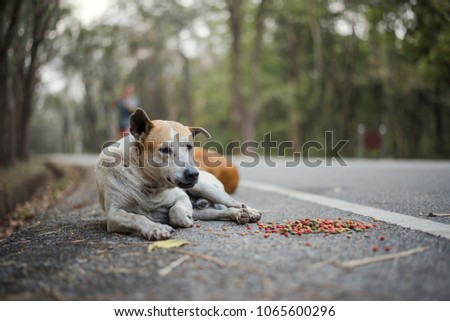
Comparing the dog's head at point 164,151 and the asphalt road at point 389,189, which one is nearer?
the dog's head at point 164,151

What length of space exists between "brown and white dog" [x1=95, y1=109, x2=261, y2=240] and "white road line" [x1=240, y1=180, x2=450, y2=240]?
119 cm

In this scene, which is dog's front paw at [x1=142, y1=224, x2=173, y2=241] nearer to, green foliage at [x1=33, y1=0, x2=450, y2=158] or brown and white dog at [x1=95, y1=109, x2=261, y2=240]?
brown and white dog at [x1=95, y1=109, x2=261, y2=240]

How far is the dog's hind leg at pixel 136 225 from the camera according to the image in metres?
3.48

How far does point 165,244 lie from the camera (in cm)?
321

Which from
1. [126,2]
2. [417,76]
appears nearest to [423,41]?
[417,76]

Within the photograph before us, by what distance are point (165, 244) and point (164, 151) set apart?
106 centimetres

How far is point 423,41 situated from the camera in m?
15.0

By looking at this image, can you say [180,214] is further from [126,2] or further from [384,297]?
[126,2]

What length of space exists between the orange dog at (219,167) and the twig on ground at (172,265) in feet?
11.2

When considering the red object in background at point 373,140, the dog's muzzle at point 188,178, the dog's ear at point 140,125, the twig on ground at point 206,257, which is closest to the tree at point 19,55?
the dog's ear at point 140,125

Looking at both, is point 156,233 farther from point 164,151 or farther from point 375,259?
point 375,259

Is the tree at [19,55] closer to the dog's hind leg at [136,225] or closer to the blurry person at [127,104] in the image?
the blurry person at [127,104]

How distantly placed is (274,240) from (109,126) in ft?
126
